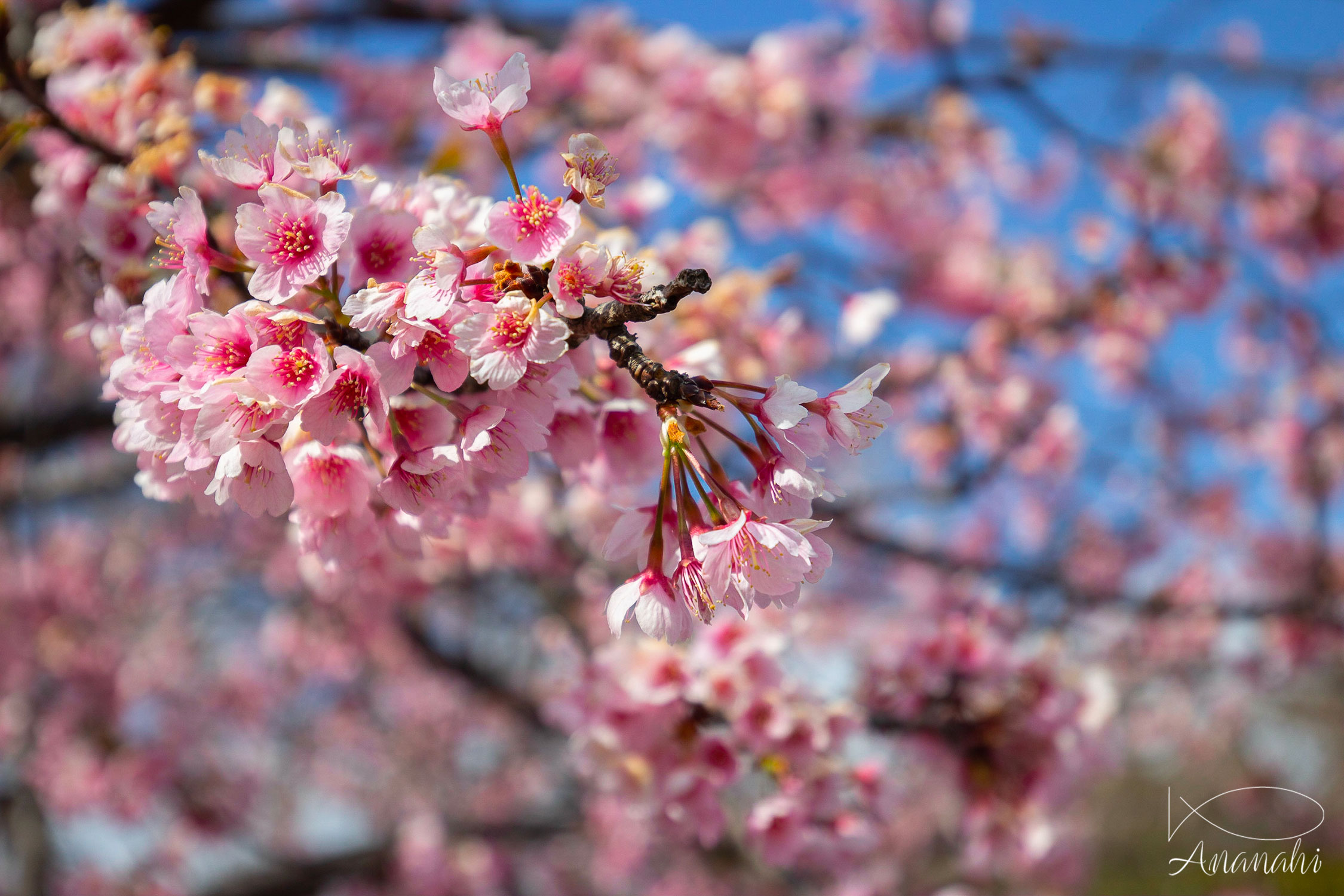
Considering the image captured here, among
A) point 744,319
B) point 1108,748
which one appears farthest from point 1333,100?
point 744,319

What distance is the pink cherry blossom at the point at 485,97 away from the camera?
925mm

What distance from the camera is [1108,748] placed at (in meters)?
2.14

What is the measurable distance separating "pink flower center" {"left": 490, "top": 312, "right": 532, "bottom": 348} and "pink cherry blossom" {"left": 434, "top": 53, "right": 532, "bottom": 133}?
265 millimetres

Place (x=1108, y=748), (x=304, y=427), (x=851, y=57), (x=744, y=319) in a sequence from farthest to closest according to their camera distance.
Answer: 1. (x=851, y=57)
2. (x=1108, y=748)
3. (x=744, y=319)
4. (x=304, y=427)

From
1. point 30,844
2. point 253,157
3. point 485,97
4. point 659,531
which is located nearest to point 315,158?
point 253,157

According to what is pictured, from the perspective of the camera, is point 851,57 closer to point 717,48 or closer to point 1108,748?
point 717,48

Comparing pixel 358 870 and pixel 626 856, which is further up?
pixel 358 870

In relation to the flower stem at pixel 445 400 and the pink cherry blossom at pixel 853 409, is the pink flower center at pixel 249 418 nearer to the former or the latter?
the flower stem at pixel 445 400

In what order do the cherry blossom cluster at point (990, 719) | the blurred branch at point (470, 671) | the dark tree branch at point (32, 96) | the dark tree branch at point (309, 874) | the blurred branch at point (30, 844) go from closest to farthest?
Answer: the dark tree branch at point (32, 96)
the cherry blossom cluster at point (990, 719)
the blurred branch at point (30, 844)
the dark tree branch at point (309, 874)
the blurred branch at point (470, 671)

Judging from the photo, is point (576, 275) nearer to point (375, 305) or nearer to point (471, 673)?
point (375, 305)

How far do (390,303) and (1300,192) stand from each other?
5548 mm

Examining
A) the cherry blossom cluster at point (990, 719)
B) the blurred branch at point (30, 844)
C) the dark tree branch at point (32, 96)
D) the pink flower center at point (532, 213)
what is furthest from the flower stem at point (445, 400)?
the blurred branch at point (30, 844)

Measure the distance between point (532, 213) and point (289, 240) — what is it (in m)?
0.30

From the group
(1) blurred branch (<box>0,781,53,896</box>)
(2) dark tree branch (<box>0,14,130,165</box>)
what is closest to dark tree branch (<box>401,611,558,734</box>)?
(1) blurred branch (<box>0,781,53,896</box>)
